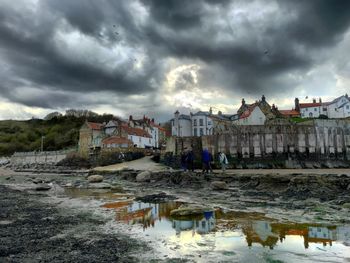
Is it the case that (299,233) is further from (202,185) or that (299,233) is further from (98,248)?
(202,185)

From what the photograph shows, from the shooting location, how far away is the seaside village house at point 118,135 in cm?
6825

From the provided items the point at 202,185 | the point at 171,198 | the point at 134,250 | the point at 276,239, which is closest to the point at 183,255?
the point at 134,250

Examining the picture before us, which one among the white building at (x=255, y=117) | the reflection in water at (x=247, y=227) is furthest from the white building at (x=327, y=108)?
the reflection in water at (x=247, y=227)

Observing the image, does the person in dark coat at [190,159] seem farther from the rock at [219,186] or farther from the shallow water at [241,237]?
the shallow water at [241,237]

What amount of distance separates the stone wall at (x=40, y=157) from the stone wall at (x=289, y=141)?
46338 mm

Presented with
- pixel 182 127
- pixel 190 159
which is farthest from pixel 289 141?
pixel 182 127

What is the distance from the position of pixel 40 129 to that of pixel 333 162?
129 metres

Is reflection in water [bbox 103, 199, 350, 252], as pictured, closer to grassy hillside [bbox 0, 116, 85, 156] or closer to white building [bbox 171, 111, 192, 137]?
white building [bbox 171, 111, 192, 137]

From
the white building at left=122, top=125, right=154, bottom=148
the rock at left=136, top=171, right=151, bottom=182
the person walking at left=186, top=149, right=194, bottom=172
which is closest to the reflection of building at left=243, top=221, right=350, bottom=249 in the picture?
the person walking at left=186, top=149, right=194, bottom=172

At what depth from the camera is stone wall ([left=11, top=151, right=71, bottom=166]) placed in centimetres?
6994

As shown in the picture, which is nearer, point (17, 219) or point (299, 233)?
point (299, 233)

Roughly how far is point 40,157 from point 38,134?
6116 cm

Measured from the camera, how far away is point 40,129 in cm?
13712

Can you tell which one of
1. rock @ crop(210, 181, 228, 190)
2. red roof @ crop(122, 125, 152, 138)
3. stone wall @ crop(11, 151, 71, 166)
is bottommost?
rock @ crop(210, 181, 228, 190)
